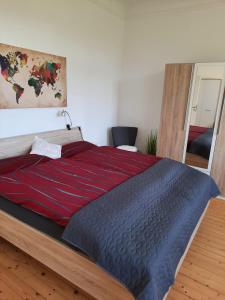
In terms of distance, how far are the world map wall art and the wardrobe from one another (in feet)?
5.28

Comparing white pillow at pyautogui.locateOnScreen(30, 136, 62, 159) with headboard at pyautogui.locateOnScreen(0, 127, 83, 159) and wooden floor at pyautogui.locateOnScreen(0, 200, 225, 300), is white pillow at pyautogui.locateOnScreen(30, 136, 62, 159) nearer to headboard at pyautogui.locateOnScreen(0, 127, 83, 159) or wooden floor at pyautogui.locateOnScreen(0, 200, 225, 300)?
headboard at pyautogui.locateOnScreen(0, 127, 83, 159)

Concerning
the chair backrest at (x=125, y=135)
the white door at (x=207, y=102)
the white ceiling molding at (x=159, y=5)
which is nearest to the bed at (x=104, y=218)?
the white door at (x=207, y=102)

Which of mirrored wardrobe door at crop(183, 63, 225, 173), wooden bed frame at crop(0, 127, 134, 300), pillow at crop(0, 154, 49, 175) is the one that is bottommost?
wooden bed frame at crop(0, 127, 134, 300)

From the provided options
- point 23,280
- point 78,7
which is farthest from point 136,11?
point 23,280

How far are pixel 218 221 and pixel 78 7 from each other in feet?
11.4

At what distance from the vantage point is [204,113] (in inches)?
126

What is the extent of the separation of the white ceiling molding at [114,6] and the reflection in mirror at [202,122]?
6.49ft

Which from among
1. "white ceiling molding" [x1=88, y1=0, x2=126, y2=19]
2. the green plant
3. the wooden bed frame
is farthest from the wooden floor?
"white ceiling molding" [x1=88, y1=0, x2=126, y2=19]

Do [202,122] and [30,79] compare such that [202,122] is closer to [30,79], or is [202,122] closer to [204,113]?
[204,113]

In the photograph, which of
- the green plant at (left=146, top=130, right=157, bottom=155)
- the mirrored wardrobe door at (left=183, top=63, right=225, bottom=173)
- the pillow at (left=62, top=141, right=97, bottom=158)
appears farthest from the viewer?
the green plant at (left=146, top=130, right=157, bottom=155)

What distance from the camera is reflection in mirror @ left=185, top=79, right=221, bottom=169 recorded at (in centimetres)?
312

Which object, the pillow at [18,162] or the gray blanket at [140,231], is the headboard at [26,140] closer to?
the pillow at [18,162]

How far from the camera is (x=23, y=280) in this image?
5.80 feet

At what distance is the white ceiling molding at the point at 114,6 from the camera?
355 cm
